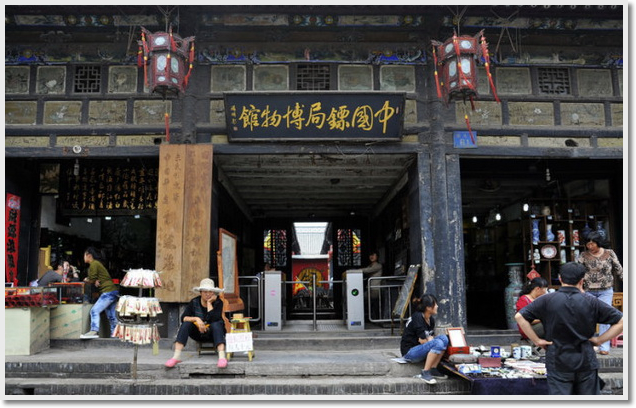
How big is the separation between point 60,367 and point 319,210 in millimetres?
9166

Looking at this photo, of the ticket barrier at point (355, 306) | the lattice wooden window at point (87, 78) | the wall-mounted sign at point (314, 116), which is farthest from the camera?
the ticket barrier at point (355, 306)

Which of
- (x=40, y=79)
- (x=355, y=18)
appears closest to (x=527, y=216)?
(x=355, y=18)

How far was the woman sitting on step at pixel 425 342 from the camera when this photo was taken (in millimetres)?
6574

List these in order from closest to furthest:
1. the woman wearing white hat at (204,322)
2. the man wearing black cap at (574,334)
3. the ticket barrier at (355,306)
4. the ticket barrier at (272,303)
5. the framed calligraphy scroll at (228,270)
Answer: the man wearing black cap at (574,334) → the woman wearing white hat at (204,322) → the framed calligraphy scroll at (228,270) → the ticket barrier at (272,303) → the ticket barrier at (355,306)

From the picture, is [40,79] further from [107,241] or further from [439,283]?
[439,283]

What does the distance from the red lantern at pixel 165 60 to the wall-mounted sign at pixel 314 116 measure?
84 centimetres

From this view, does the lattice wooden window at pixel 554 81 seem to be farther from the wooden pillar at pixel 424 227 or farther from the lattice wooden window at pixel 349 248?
the lattice wooden window at pixel 349 248

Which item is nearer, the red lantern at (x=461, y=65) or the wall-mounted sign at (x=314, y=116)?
the red lantern at (x=461, y=65)

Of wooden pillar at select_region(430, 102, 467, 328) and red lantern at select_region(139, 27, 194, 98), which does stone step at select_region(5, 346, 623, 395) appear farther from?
red lantern at select_region(139, 27, 194, 98)

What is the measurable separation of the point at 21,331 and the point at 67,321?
1.00 m

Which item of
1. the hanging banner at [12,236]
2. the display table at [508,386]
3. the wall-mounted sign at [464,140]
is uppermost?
the wall-mounted sign at [464,140]

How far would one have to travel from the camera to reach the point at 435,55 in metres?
8.84

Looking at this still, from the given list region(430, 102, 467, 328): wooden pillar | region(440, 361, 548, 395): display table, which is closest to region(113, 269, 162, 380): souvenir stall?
region(440, 361, 548, 395): display table

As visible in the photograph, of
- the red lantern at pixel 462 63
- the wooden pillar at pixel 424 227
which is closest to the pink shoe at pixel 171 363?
the wooden pillar at pixel 424 227
